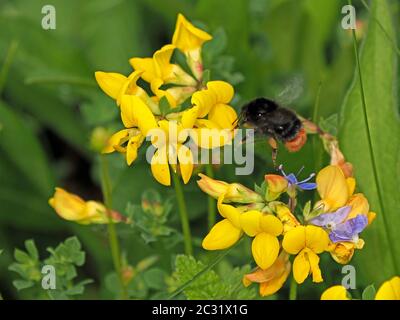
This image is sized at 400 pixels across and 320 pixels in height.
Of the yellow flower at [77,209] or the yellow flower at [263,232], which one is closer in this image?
the yellow flower at [263,232]

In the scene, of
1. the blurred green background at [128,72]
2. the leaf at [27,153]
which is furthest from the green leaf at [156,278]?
the leaf at [27,153]

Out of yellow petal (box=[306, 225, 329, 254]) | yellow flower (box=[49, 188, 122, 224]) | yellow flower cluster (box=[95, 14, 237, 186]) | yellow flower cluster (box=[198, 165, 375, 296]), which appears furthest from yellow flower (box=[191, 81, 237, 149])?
yellow flower (box=[49, 188, 122, 224])

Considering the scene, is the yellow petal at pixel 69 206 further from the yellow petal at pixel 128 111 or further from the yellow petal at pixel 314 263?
the yellow petal at pixel 314 263

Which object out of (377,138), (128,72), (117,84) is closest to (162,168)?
(117,84)

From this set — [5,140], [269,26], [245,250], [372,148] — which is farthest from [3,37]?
[372,148]

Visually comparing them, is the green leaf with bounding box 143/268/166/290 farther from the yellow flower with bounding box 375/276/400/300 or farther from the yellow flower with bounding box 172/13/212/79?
the yellow flower with bounding box 375/276/400/300

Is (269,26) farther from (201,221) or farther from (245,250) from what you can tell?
(245,250)
